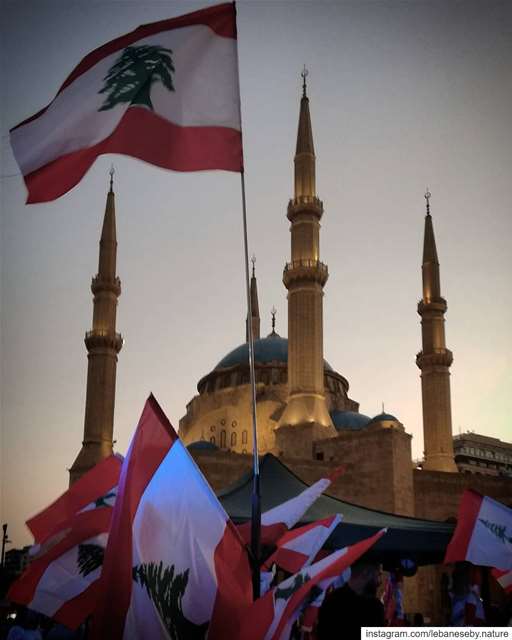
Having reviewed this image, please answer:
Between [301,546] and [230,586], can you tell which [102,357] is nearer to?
[301,546]

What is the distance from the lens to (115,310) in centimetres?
3262

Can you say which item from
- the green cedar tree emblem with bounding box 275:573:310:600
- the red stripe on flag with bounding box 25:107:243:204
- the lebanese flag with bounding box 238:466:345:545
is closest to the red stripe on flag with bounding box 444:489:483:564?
the lebanese flag with bounding box 238:466:345:545

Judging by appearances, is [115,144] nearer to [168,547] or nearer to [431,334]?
[168,547]

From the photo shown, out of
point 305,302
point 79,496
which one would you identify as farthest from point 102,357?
point 79,496

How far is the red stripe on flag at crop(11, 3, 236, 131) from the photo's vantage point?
602cm

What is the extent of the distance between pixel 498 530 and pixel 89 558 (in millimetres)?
4132

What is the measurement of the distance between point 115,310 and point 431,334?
13.7m

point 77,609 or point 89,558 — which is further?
point 89,558

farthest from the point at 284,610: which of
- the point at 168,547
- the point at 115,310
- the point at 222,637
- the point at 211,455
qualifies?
the point at 115,310

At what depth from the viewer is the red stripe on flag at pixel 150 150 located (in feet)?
19.2

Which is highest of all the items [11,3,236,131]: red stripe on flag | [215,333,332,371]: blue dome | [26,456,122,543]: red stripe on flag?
[215,333,332,371]: blue dome

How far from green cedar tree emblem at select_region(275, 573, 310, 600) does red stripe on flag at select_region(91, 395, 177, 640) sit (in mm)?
992

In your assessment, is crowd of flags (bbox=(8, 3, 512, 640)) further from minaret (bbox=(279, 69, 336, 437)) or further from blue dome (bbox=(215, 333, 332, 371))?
blue dome (bbox=(215, 333, 332, 371))

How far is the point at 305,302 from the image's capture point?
1171 inches
